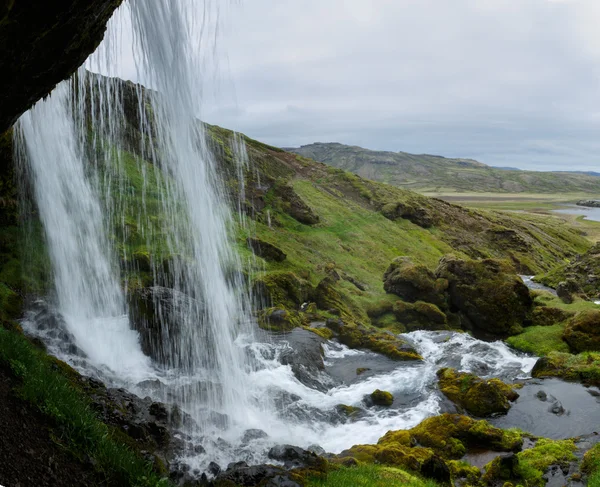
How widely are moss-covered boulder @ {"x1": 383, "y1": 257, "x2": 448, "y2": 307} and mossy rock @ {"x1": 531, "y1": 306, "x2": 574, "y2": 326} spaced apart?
6.99 metres

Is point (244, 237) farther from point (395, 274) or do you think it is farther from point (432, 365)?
point (432, 365)

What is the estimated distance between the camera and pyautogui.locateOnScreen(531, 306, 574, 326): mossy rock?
3175cm

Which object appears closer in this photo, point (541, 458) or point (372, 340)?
point (541, 458)

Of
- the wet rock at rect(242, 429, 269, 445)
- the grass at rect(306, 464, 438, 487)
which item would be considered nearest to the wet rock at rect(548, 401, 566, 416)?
the grass at rect(306, 464, 438, 487)

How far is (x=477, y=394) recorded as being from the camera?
19.4 m

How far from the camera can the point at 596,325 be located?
1027 inches

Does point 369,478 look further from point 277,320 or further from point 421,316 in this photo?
point 421,316

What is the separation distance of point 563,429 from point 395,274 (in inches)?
904

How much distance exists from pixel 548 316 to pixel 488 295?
446cm

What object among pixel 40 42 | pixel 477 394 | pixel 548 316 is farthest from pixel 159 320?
pixel 548 316

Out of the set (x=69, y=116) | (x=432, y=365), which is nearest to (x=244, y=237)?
(x=69, y=116)

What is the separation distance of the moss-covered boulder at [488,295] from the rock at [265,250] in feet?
48.8

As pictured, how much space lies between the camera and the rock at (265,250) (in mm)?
38938

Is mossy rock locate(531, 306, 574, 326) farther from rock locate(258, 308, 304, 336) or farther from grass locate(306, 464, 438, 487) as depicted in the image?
grass locate(306, 464, 438, 487)
